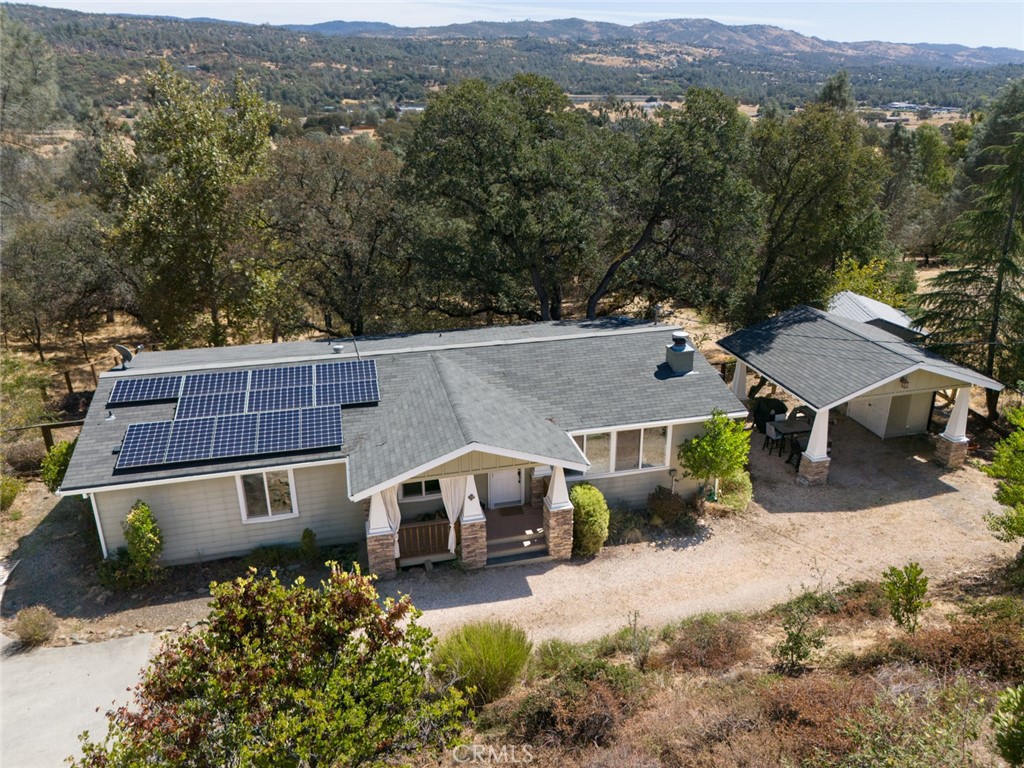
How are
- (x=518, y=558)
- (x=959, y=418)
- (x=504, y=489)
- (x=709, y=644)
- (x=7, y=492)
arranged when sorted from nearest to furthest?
(x=709, y=644) < (x=518, y=558) < (x=504, y=489) < (x=7, y=492) < (x=959, y=418)

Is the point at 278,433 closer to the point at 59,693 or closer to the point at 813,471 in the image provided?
the point at 59,693

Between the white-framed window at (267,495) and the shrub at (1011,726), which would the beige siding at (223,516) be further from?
Answer: the shrub at (1011,726)

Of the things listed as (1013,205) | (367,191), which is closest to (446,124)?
(367,191)

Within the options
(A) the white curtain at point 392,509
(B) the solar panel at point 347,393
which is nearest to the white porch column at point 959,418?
(A) the white curtain at point 392,509

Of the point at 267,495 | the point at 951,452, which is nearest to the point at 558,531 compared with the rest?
the point at 267,495

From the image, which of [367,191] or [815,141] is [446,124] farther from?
[815,141]

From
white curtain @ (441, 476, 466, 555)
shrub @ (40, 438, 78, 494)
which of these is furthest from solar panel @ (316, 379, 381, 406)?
shrub @ (40, 438, 78, 494)
